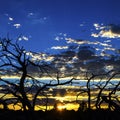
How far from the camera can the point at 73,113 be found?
22.1 metres

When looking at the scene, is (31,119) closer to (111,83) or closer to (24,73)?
(24,73)

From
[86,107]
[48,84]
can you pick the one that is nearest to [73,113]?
[86,107]

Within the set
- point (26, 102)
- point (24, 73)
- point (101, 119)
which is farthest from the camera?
point (101, 119)

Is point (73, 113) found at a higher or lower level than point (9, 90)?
lower

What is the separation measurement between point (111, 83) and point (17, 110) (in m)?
6.52

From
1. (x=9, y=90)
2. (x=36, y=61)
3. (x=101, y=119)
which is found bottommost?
(x=101, y=119)

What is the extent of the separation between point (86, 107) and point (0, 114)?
6805 millimetres

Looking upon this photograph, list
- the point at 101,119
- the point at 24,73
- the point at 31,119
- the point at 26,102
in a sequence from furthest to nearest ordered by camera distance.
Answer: the point at 101,119
the point at 24,73
the point at 26,102
the point at 31,119

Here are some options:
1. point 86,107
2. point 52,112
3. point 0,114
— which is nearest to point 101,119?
point 86,107

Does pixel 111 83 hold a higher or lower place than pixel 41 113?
higher

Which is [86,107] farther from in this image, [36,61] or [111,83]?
[36,61]

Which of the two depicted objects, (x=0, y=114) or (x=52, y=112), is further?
(x=52, y=112)

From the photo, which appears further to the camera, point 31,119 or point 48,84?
point 48,84

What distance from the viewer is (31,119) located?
17.7 meters
